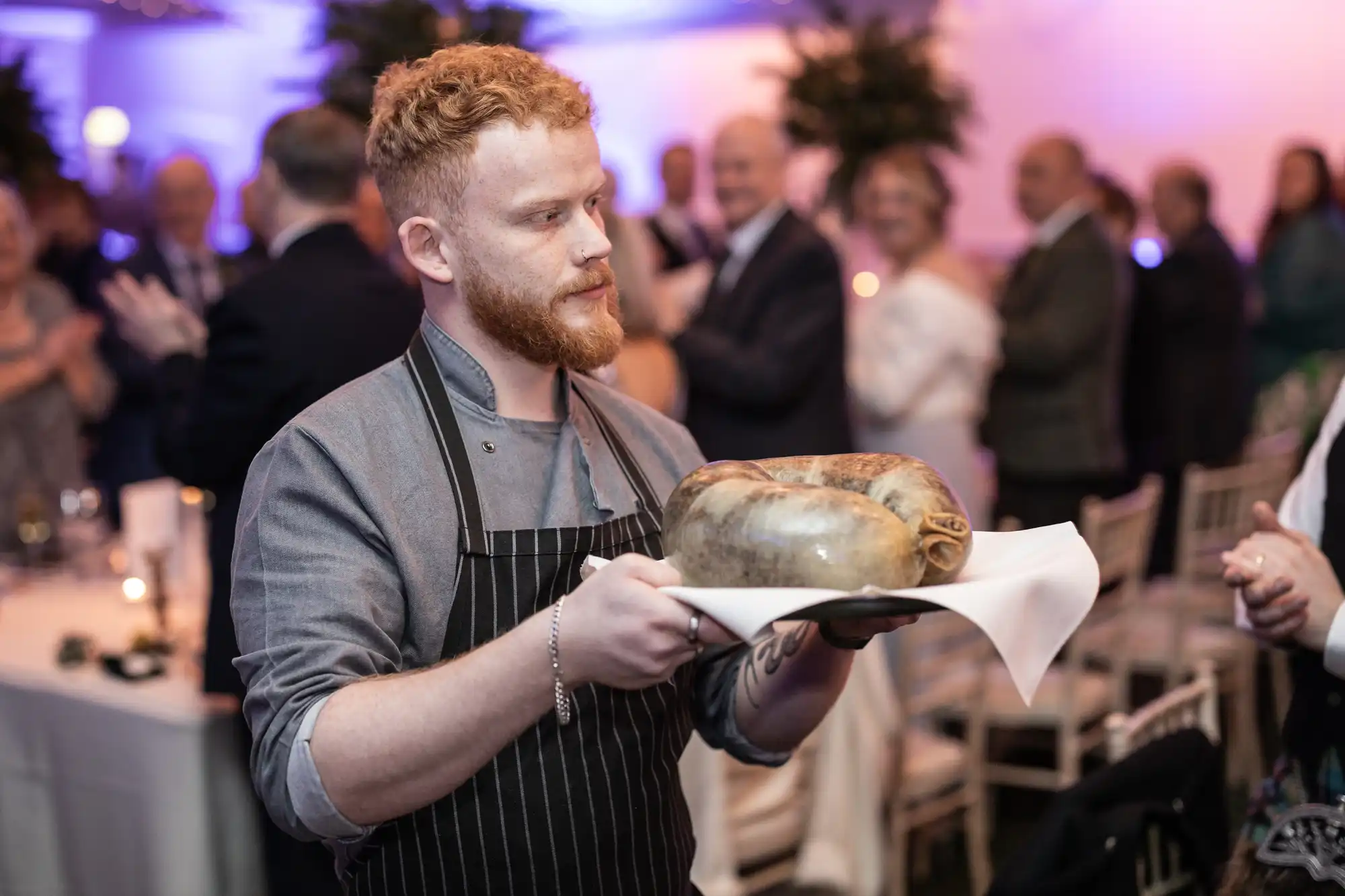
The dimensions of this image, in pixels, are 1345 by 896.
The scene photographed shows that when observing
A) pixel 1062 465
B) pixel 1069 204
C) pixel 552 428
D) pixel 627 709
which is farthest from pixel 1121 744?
pixel 1069 204

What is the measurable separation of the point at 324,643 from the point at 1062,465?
3.46m

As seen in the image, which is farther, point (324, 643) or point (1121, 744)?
point (1121, 744)

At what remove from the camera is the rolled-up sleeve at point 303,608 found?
45.5 inches

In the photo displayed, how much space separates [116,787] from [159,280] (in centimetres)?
221

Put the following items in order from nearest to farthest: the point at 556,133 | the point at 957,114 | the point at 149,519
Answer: the point at 556,133, the point at 149,519, the point at 957,114

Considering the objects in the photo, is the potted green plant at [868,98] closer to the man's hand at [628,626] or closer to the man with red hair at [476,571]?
the man with red hair at [476,571]

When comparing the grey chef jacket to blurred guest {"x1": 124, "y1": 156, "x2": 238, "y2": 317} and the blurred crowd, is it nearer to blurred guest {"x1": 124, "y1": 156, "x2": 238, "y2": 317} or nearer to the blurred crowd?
the blurred crowd

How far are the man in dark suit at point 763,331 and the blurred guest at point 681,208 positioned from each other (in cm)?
207

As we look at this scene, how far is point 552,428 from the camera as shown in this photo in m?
1.40

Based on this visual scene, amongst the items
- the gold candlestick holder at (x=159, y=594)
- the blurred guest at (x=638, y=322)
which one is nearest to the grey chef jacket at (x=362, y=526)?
the gold candlestick holder at (x=159, y=594)

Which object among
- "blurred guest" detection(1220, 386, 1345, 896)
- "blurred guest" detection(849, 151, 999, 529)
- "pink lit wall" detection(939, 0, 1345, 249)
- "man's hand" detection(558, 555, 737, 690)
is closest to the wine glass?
"blurred guest" detection(849, 151, 999, 529)

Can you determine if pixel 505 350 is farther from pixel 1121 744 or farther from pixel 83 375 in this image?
pixel 83 375

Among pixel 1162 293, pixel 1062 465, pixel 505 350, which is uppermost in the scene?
pixel 505 350

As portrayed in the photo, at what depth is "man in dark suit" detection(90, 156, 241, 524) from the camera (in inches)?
172
